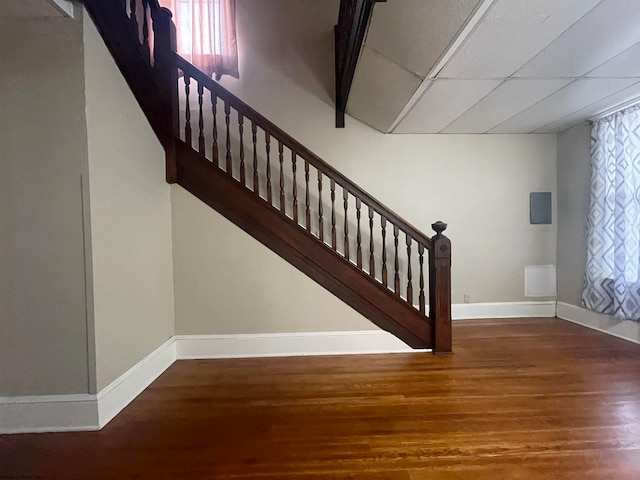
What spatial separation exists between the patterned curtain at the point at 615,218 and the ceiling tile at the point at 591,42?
113 centimetres

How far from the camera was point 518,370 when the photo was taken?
2.47m

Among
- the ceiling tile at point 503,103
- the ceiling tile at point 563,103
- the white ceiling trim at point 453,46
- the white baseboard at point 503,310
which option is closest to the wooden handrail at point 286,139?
the white ceiling trim at point 453,46

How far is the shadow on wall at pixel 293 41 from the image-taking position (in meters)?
3.57

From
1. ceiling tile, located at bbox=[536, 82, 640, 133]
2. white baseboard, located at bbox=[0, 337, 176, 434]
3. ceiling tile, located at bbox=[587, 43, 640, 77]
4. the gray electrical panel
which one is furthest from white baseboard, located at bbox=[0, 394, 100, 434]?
the gray electrical panel

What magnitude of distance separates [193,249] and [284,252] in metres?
0.73

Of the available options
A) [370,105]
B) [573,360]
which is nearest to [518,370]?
[573,360]

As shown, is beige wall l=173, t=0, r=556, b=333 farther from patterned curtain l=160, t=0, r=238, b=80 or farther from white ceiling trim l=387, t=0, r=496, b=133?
white ceiling trim l=387, t=0, r=496, b=133

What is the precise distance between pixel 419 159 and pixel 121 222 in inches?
115

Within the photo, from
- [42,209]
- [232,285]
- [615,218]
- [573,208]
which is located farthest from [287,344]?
[573,208]

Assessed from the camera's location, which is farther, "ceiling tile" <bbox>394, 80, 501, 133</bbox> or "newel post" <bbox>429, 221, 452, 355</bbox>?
"newel post" <bbox>429, 221, 452, 355</bbox>

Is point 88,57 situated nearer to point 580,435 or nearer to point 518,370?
point 580,435

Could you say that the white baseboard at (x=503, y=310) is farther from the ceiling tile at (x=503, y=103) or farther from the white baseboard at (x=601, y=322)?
the ceiling tile at (x=503, y=103)

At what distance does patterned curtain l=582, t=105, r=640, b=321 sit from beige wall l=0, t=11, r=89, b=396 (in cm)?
401

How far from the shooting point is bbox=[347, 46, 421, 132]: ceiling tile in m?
2.51
